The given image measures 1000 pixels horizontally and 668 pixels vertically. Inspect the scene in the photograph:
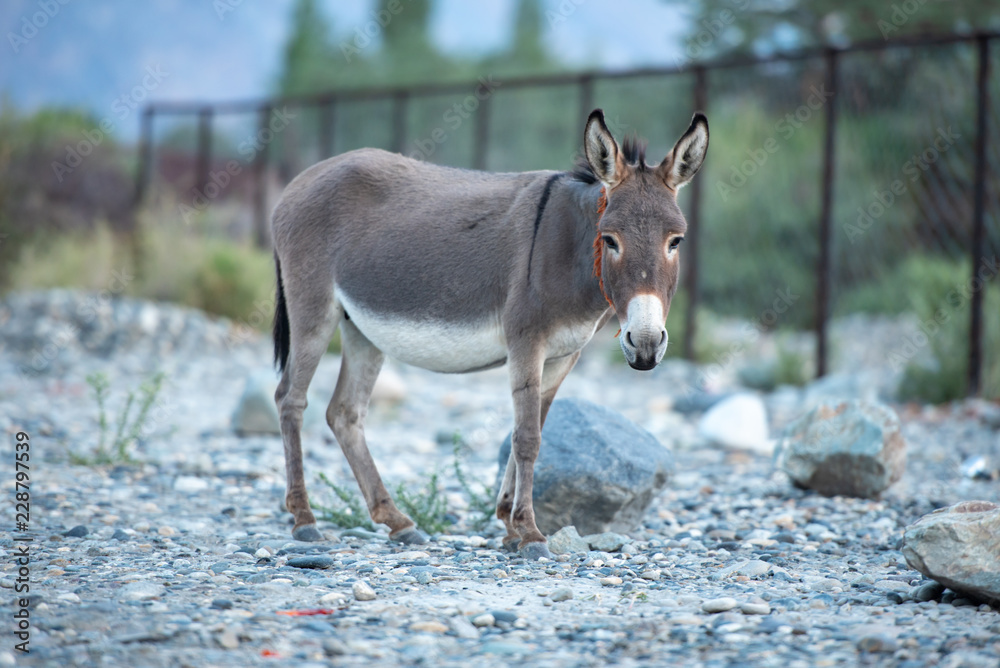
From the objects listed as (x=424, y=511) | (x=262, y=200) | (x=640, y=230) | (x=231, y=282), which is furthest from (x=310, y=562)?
(x=262, y=200)

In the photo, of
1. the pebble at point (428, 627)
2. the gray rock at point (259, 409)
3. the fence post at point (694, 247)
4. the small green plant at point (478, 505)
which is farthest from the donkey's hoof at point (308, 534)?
the fence post at point (694, 247)

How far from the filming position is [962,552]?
336cm

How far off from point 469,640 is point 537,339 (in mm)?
1481

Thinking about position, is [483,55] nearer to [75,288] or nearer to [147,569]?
[75,288]

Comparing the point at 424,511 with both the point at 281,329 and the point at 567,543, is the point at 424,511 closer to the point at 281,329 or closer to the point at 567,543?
the point at 567,543

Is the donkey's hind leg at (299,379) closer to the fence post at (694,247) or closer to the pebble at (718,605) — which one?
the pebble at (718,605)

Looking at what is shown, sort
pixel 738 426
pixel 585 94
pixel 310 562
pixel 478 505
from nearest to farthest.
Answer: pixel 310 562, pixel 478 505, pixel 738 426, pixel 585 94

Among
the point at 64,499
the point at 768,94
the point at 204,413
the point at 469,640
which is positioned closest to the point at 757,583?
the point at 469,640

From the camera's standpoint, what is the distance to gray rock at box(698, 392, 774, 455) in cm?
727

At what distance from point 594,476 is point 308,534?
1492 mm

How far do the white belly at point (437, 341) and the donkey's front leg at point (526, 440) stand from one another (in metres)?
0.24

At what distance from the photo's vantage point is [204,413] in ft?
27.8

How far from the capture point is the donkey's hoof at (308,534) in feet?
14.7

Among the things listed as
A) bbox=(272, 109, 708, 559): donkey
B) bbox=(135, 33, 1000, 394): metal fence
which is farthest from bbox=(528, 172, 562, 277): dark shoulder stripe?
bbox=(135, 33, 1000, 394): metal fence
